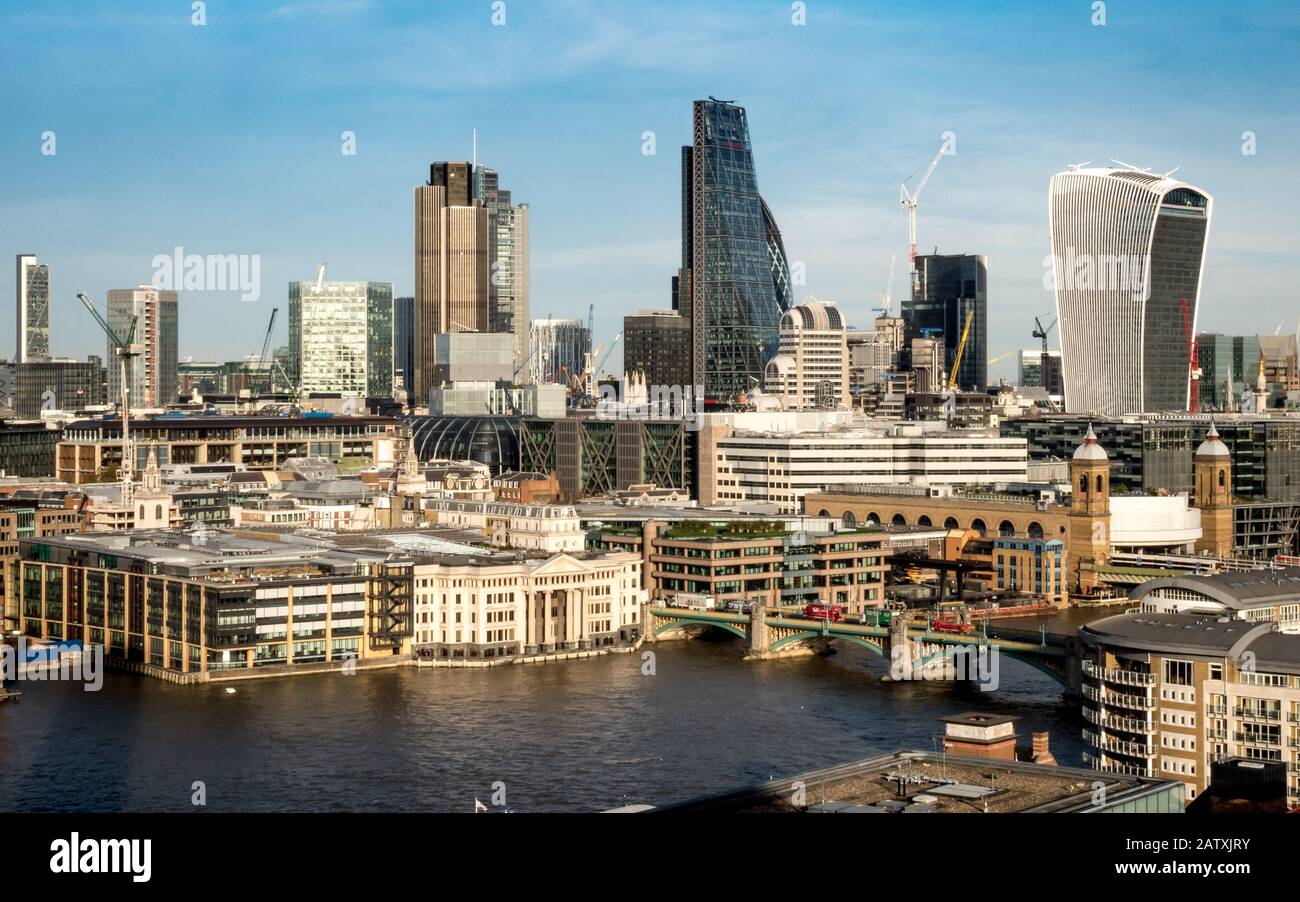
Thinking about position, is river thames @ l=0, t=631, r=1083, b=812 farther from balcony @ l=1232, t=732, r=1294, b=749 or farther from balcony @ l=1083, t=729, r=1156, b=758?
balcony @ l=1232, t=732, r=1294, b=749

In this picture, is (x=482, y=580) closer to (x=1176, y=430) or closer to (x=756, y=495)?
(x=756, y=495)

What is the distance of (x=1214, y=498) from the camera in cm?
7956

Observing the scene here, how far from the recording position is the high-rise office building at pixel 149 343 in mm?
174750

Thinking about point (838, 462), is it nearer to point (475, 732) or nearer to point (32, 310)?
point (475, 732)

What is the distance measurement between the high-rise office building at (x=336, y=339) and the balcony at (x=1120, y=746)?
150 m

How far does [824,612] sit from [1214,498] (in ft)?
89.4

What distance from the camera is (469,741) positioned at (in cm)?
4172

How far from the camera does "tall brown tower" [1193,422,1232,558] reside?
7919cm

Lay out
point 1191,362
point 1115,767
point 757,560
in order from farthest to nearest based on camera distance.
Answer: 1. point 1191,362
2. point 757,560
3. point 1115,767

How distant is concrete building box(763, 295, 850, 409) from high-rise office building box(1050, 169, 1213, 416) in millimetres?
24931

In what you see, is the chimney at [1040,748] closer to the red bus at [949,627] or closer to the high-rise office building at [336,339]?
the red bus at [949,627]

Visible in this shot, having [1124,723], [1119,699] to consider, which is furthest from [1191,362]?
[1124,723]

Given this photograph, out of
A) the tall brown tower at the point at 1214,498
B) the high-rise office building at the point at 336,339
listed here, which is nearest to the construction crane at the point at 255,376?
the high-rise office building at the point at 336,339
